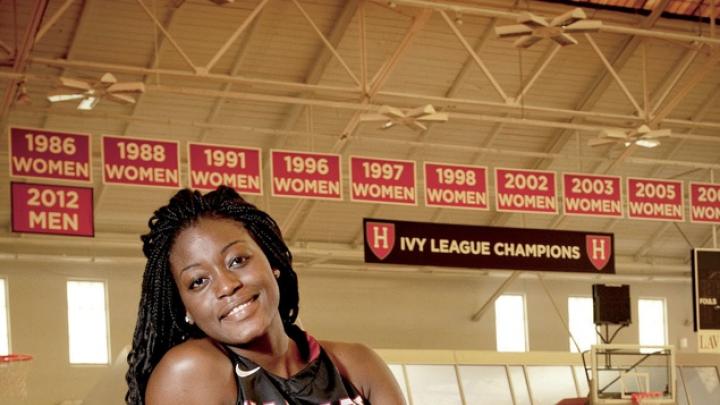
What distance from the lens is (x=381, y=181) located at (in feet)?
53.6

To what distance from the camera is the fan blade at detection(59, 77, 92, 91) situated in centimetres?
1381

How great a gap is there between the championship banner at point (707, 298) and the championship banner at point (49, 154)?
799 cm

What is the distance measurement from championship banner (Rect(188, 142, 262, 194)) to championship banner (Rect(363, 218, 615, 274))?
60.0 inches

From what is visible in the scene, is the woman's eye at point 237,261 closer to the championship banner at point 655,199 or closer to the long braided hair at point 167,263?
the long braided hair at point 167,263

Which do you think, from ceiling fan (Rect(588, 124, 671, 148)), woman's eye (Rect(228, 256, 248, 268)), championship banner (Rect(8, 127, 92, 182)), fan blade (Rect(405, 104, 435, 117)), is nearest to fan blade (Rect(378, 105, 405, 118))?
fan blade (Rect(405, 104, 435, 117))

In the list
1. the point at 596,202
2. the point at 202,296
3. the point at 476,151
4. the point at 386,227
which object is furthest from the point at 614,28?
the point at 202,296

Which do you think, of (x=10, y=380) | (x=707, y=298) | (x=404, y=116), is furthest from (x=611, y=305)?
(x=10, y=380)

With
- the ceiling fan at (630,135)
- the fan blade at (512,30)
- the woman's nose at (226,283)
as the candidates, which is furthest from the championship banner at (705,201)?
the woman's nose at (226,283)

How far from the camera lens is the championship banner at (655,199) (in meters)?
18.0

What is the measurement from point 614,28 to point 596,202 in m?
2.82

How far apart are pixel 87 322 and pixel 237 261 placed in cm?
2073

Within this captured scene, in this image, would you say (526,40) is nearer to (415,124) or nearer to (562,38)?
(562,38)

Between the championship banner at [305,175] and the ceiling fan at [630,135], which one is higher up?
the ceiling fan at [630,135]

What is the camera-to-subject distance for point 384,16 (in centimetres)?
1808
